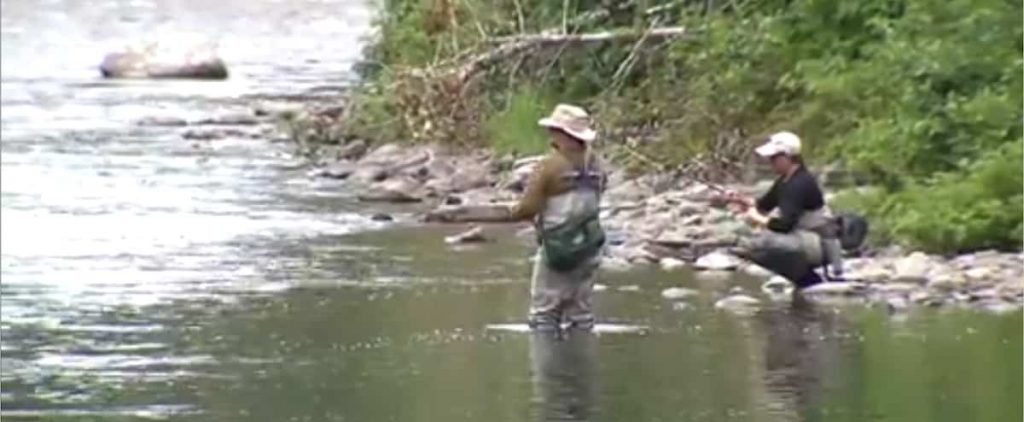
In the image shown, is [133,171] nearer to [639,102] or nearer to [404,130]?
[404,130]

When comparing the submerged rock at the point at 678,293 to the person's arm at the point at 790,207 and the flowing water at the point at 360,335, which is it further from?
the person's arm at the point at 790,207

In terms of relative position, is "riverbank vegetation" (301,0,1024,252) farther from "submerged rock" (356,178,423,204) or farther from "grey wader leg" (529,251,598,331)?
"grey wader leg" (529,251,598,331)

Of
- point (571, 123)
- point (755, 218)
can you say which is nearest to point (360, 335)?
point (571, 123)

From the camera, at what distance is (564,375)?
13.4 m

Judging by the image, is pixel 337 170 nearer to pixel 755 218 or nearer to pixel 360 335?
pixel 755 218

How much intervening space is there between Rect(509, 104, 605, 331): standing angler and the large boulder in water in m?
28.2

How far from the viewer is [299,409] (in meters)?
12.4

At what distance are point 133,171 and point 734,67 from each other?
6.70m

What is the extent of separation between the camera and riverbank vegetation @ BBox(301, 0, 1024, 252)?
19141 millimetres

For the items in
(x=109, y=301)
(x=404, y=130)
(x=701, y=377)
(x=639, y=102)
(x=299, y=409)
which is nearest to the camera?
(x=299, y=409)

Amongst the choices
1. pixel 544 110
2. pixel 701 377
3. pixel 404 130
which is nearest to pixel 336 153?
pixel 404 130

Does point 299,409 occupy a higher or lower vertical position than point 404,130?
lower

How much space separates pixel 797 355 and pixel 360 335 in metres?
2.36

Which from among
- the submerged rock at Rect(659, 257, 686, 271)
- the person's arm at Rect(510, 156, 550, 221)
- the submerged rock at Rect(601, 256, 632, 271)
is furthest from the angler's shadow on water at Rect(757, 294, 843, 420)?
the submerged rock at Rect(601, 256, 632, 271)
